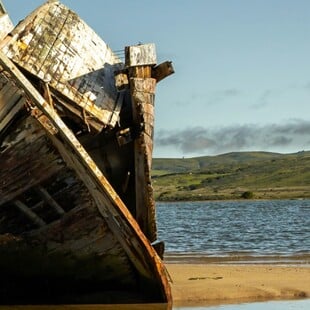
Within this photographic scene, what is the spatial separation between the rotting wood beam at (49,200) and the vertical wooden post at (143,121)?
4.04 feet

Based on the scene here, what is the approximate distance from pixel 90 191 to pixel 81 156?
0.66 metres

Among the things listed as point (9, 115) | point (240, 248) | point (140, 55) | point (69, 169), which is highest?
point (140, 55)

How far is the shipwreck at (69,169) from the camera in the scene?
35.1 ft

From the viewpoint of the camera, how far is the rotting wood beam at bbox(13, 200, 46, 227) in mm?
11000

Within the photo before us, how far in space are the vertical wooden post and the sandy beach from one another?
1168 millimetres

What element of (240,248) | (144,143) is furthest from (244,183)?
(144,143)

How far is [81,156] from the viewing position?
1045cm

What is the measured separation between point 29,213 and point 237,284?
3584mm

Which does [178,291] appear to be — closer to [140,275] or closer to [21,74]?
[140,275]

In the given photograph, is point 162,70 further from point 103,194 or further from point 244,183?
point 244,183

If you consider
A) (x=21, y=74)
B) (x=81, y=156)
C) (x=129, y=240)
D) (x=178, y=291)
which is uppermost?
(x=21, y=74)

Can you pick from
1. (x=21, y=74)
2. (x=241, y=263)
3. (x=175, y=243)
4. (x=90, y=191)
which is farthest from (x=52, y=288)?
(x=175, y=243)

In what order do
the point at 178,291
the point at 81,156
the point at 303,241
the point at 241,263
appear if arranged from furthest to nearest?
the point at 303,241 → the point at 241,263 → the point at 178,291 → the point at 81,156

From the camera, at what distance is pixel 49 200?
11047 millimetres
